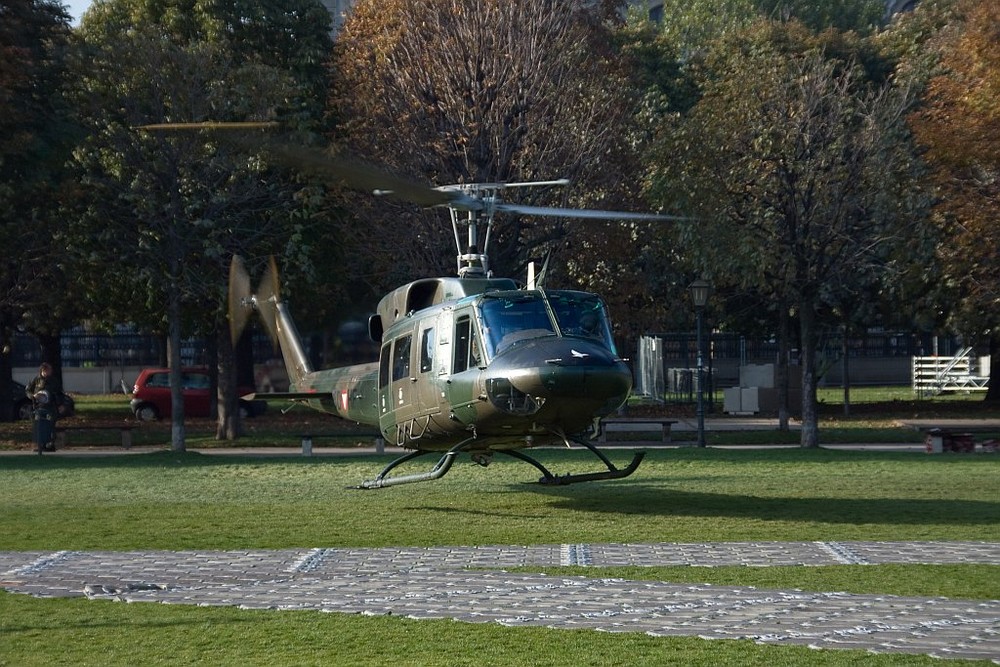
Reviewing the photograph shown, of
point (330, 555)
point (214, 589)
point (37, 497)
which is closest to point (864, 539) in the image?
point (330, 555)

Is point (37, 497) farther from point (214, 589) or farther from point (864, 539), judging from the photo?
point (864, 539)

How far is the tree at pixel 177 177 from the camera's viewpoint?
3300cm

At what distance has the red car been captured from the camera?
47.8 meters

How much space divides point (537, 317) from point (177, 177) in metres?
17.8

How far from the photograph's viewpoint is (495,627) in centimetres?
1050

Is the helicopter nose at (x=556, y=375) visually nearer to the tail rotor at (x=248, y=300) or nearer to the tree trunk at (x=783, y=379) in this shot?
the tail rotor at (x=248, y=300)

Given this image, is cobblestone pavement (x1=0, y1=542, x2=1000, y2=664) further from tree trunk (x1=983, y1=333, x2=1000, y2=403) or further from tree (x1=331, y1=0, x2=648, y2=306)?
tree trunk (x1=983, y1=333, x2=1000, y2=403)

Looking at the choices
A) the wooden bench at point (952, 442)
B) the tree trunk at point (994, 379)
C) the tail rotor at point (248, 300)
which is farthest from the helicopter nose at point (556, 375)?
the tree trunk at point (994, 379)

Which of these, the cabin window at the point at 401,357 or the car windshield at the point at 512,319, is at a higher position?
the car windshield at the point at 512,319

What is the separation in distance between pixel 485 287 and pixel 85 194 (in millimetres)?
16903

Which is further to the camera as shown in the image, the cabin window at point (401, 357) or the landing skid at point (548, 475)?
the cabin window at point (401, 357)

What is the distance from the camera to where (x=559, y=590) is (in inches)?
477

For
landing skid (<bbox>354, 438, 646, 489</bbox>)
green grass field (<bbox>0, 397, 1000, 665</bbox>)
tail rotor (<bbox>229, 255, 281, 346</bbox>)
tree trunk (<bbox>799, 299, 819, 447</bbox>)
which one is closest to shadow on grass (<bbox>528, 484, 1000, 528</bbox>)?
green grass field (<bbox>0, 397, 1000, 665</bbox>)

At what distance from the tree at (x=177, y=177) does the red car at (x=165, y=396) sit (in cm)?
1255
